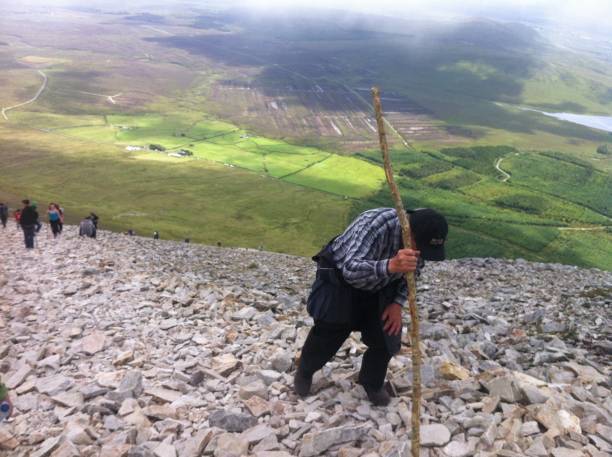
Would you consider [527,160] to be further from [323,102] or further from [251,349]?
[251,349]

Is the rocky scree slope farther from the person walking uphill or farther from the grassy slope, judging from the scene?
the grassy slope

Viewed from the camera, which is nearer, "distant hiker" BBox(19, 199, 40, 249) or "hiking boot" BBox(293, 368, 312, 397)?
"hiking boot" BBox(293, 368, 312, 397)

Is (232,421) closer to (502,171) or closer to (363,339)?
(363,339)

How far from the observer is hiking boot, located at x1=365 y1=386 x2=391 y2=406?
6879mm

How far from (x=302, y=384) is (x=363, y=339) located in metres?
1.25

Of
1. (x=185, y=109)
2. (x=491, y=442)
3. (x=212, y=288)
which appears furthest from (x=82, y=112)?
(x=491, y=442)

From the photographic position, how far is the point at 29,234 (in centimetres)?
2141

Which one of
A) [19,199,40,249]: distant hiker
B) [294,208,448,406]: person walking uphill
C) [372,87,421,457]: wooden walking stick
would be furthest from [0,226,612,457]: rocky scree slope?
[19,199,40,249]: distant hiker

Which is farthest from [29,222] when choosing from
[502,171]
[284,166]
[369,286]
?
[502,171]

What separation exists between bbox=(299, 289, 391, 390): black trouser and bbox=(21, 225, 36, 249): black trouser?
61.2ft

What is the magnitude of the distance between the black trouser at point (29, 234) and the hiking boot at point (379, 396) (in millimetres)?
19377

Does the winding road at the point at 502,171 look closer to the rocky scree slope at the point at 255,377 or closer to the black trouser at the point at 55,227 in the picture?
the black trouser at the point at 55,227

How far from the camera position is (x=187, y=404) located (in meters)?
7.19

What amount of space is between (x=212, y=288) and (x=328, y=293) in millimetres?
8666
